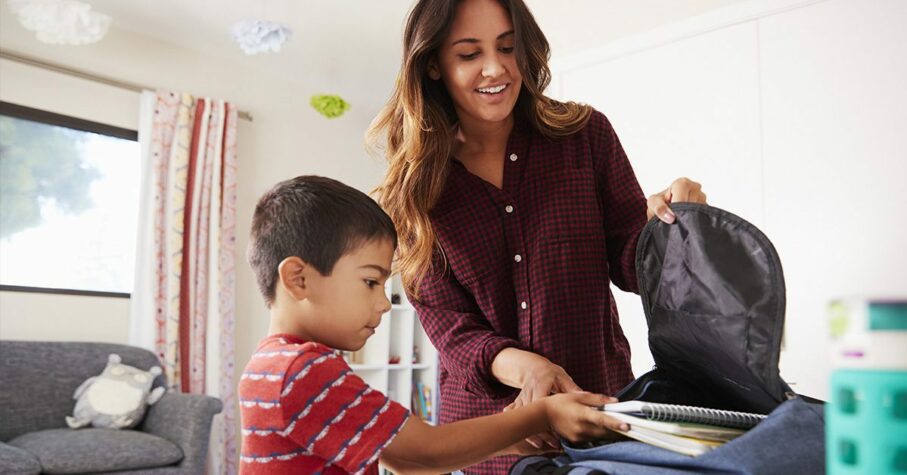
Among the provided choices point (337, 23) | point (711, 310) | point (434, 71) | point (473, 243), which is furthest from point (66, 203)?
point (711, 310)

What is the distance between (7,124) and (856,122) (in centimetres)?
417

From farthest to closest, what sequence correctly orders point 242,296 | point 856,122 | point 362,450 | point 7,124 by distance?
point 242,296 < point 7,124 < point 856,122 < point 362,450

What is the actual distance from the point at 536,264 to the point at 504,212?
12 cm

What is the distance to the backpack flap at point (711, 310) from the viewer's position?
2.39 ft

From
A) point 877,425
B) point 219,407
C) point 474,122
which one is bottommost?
point 219,407

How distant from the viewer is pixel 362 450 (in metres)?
0.82

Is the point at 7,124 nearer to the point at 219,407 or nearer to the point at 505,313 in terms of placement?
the point at 219,407

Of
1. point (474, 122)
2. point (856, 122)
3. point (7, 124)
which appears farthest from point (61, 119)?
point (856, 122)

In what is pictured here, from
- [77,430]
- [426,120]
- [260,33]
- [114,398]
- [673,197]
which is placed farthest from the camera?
[260,33]

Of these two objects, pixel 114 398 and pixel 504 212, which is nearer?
pixel 504 212

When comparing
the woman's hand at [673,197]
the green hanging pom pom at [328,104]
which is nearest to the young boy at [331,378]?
the woman's hand at [673,197]

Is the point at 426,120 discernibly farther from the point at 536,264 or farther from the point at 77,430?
the point at 77,430

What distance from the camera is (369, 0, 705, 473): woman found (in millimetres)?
1241

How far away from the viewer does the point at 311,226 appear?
984 mm
